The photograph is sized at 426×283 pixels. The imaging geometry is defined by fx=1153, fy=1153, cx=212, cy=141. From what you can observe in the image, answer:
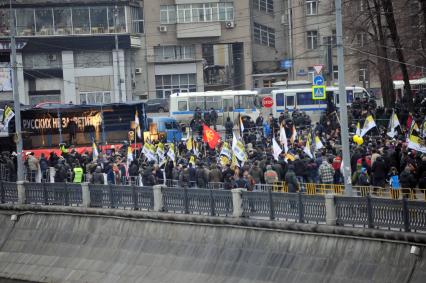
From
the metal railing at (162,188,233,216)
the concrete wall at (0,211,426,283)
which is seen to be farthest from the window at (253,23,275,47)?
the metal railing at (162,188,233,216)

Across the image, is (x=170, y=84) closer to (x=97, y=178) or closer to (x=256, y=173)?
(x=97, y=178)

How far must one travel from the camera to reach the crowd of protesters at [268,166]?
97.8 feet

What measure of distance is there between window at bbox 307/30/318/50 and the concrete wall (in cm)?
4220

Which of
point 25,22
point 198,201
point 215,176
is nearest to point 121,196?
point 215,176

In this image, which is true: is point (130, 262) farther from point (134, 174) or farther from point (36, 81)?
point (36, 81)

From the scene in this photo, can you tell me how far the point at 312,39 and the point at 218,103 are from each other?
1341cm

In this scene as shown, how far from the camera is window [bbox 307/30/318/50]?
258ft

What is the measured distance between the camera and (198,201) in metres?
31.8

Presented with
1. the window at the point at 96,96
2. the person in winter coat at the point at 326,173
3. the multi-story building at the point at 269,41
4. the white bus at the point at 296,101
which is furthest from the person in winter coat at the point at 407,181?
the multi-story building at the point at 269,41

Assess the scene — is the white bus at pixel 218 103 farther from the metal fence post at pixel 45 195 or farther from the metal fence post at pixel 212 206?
→ the metal fence post at pixel 212 206

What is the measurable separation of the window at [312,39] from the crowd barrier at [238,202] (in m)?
41.6

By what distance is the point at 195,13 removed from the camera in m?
80.4

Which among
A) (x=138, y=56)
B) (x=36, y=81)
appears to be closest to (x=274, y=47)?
(x=138, y=56)

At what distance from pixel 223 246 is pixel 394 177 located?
4.73 m
